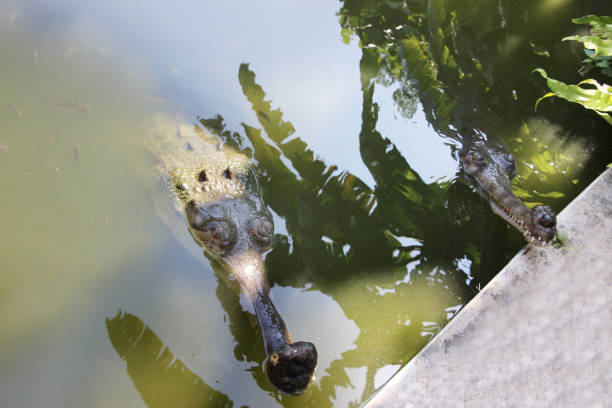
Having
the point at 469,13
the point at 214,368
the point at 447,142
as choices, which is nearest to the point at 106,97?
the point at 214,368

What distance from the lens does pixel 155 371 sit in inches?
99.0

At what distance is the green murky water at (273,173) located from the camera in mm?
2600

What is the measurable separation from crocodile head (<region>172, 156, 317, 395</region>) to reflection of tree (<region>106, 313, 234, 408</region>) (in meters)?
0.45

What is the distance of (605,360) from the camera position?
243 centimetres

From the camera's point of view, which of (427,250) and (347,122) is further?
(347,122)

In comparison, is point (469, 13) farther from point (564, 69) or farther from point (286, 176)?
point (286, 176)

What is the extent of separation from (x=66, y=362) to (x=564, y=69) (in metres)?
4.74

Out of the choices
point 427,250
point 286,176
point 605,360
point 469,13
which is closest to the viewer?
point 605,360

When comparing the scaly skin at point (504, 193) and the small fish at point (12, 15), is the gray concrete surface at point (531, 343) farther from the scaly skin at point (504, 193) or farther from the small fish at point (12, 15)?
the small fish at point (12, 15)

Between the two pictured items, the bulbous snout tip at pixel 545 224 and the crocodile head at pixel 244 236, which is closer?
the crocodile head at pixel 244 236

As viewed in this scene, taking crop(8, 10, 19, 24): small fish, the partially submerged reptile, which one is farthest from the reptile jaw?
crop(8, 10, 19, 24): small fish

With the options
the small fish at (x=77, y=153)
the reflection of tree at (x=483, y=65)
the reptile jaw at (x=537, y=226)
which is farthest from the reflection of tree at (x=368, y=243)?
the small fish at (x=77, y=153)

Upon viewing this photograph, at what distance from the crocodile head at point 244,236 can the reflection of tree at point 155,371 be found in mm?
452

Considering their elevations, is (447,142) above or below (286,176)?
below
